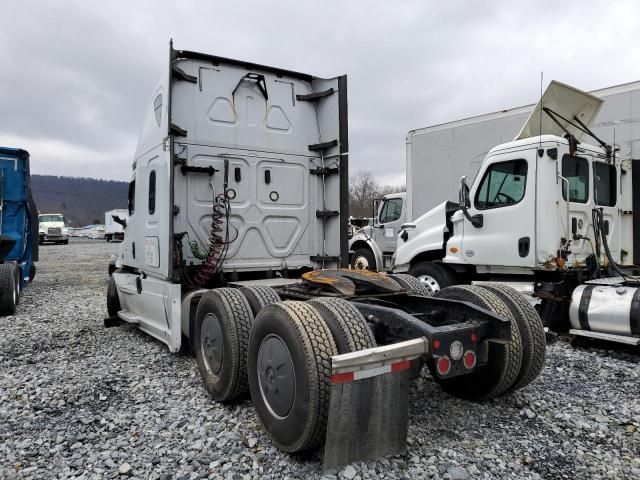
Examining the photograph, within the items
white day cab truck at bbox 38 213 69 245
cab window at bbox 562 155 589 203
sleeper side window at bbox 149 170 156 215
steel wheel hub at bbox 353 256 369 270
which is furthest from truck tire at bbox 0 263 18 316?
white day cab truck at bbox 38 213 69 245

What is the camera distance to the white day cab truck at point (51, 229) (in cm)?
3528

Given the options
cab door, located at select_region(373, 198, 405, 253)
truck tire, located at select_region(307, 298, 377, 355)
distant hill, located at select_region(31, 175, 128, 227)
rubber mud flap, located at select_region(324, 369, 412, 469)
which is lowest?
rubber mud flap, located at select_region(324, 369, 412, 469)

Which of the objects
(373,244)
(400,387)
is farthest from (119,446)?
(373,244)

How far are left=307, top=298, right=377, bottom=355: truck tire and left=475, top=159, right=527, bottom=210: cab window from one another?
4256 millimetres

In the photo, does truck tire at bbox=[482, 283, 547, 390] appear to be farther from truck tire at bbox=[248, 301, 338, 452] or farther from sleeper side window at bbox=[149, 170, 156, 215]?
sleeper side window at bbox=[149, 170, 156, 215]

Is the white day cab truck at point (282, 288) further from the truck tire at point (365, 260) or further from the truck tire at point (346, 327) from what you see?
the truck tire at point (365, 260)

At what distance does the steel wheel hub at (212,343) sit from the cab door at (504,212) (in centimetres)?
424

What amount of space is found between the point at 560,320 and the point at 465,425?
10.9 ft

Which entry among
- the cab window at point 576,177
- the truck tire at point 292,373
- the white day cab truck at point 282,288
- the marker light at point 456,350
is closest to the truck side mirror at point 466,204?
the cab window at point 576,177

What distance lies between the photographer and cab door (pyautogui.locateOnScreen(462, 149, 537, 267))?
635 cm

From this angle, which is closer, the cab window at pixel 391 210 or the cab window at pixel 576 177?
the cab window at pixel 576 177

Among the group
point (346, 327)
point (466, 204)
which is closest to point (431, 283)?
point (466, 204)

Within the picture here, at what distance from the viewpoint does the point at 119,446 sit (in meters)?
3.13

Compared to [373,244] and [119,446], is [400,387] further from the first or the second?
[373,244]
